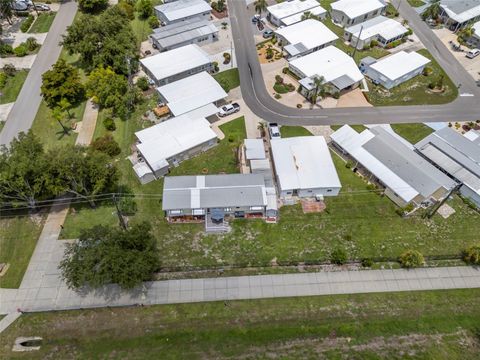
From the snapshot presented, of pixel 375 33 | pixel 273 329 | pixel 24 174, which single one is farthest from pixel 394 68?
pixel 24 174

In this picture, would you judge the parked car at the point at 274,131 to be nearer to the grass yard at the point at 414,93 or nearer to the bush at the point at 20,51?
the grass yard at the point at 414,93

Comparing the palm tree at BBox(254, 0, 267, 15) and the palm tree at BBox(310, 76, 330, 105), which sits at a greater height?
the palm tree at BBox(254, 0, 267, 15)

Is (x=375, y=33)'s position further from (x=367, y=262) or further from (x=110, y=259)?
(x=110, y=259)

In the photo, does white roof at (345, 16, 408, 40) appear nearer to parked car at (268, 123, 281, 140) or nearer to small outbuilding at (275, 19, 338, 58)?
small outbuilding at (275, 19, 338, 58)

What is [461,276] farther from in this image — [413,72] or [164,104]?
[164,104]

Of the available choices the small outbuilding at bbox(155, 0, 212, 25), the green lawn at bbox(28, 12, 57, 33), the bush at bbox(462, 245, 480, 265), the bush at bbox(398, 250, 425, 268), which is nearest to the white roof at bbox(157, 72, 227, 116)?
the small outbuilding at bbox(155, 0, 212, 25)

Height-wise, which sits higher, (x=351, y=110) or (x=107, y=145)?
(x=107, y=145)

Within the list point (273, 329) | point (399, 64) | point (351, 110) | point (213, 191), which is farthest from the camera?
point (399, 64)
